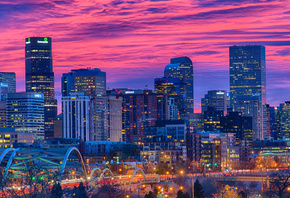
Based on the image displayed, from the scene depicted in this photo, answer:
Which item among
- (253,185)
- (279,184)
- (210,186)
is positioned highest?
(279,184)

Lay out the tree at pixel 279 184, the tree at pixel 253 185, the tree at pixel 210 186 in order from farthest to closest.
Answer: the tree at pixel 253 185, the tree at pixel 210 186, the tree at pixel 279 184

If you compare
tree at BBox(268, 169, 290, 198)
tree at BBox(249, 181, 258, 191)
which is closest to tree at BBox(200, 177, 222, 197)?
tree at BBox(249, 181, 258, 191)

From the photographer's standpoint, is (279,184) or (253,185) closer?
(279,184)

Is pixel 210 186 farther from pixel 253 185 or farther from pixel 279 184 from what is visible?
pixel 279 184

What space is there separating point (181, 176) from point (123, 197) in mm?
34777

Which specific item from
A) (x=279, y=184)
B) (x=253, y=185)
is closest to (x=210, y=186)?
(x=253, y=185)

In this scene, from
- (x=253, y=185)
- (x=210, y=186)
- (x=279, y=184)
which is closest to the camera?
(x=279, y=184)

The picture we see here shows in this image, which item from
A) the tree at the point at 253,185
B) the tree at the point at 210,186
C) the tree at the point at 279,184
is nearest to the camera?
the tree at the point at 279,184

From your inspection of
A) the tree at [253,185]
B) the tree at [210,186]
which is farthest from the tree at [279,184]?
the tree at [253,185]

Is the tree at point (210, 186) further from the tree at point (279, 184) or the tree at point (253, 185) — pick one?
the tree at point (279, 184)

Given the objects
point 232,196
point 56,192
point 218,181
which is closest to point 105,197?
point 232,196

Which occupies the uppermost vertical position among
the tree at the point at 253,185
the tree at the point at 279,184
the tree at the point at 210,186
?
the tree at the point at 279,184

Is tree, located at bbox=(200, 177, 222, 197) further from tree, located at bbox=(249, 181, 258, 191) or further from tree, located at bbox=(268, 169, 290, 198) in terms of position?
tree, located at bbox=(268, 169, 290, 198)

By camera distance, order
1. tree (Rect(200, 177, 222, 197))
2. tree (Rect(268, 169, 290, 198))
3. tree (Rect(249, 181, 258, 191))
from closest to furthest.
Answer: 1. tree (Rect(268, 169, 290, 198))
2. tree (Rect(200, 177, 222, 197))
3. tree (Rect(249, 181, 258, 191))
